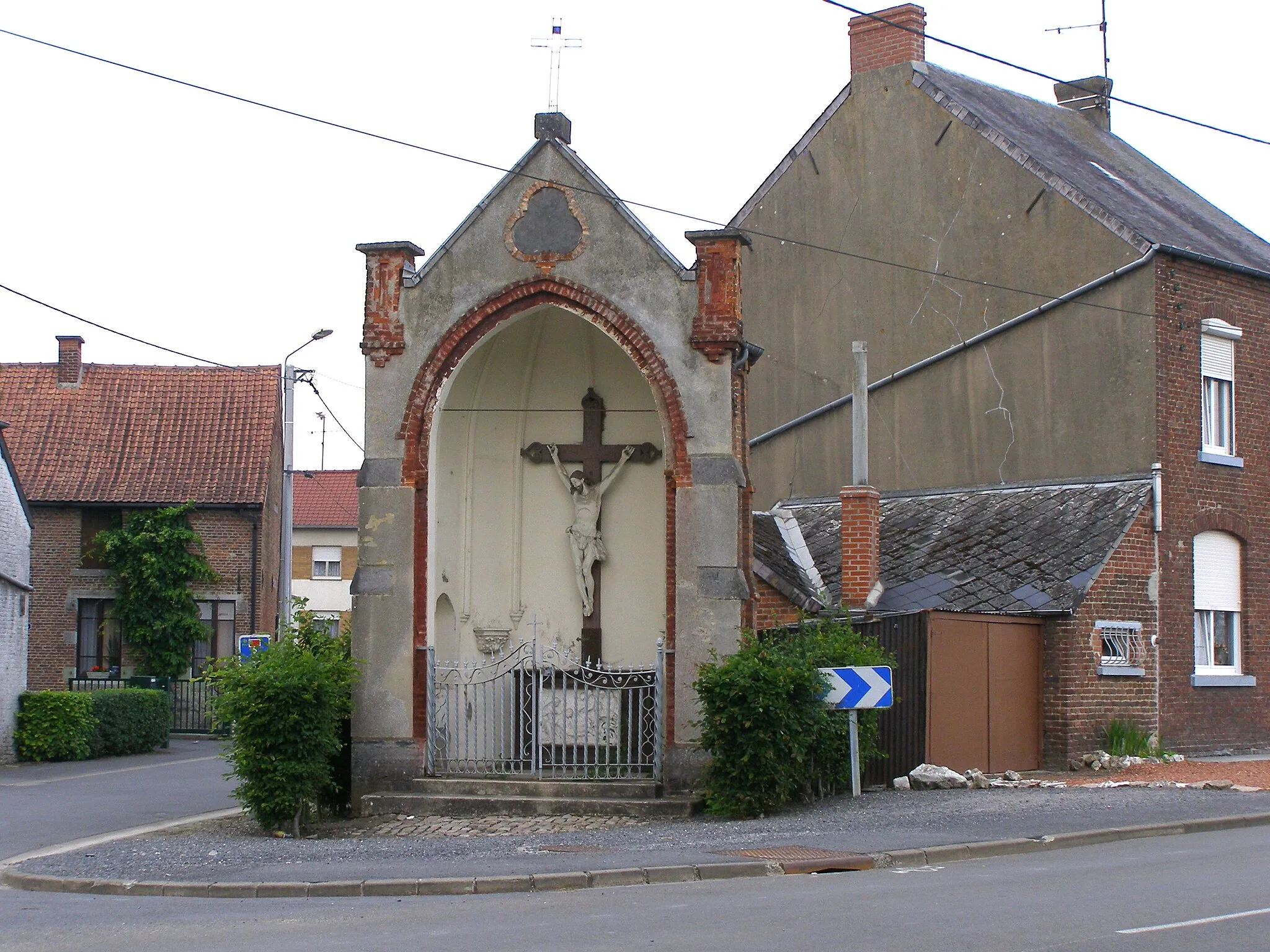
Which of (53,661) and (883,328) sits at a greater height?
(883,328)

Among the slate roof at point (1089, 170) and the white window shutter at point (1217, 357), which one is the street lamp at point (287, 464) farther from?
the white window shutter at point (1217, 357)

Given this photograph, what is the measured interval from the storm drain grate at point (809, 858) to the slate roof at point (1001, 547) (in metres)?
7.59

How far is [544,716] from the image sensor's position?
56.1ft

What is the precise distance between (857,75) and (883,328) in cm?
472

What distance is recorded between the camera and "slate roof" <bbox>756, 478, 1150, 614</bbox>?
66.1 ft

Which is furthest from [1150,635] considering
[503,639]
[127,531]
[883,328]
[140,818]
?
[127,531]

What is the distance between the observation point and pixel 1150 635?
20.9m

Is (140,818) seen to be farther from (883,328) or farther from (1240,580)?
(1240,580)

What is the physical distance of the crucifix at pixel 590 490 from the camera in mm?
17734

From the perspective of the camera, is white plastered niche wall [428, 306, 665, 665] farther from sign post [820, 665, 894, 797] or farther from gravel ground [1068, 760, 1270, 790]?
gravel ground [1068, 760, 1270, 790]

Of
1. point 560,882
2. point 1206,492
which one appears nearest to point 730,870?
point 560,882

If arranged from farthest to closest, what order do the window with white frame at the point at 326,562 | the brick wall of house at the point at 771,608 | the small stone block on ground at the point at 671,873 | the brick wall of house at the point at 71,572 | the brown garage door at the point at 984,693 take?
the window with white frame at the point at 326,562
the brick wall of house at the point at 71,572
the brick wall of house at the point at 771,608
the brown garage door at the point at 984,693
the small stone block on ground at the point at 671,873

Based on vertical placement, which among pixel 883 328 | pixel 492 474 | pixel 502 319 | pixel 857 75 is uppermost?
pixel 857 75

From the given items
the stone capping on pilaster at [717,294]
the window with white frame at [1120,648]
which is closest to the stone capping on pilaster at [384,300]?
the stone capping on pilaster at [717,294]
